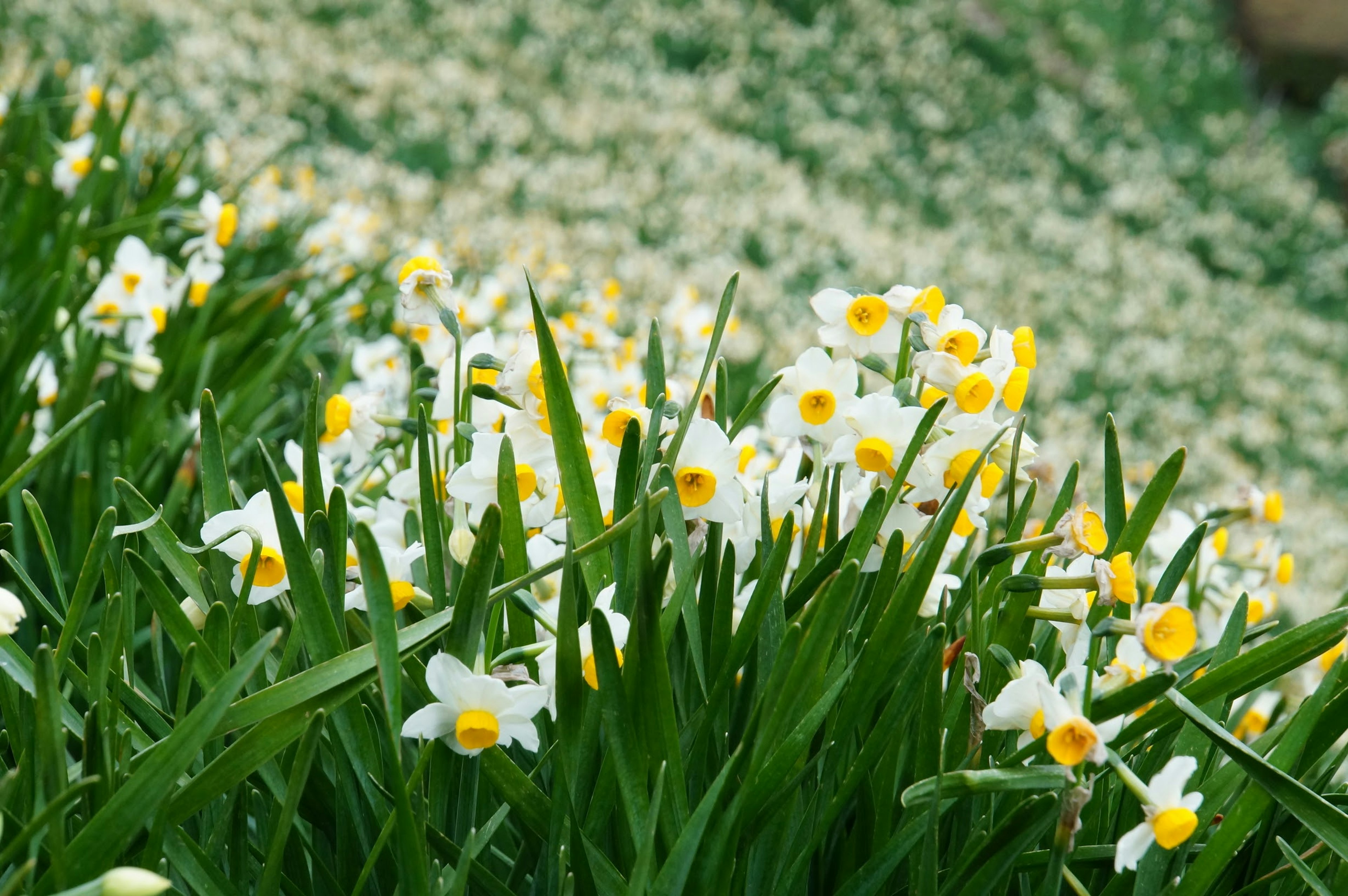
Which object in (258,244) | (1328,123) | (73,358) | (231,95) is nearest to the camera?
(73,358)

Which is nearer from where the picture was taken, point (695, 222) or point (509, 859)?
point (509, 859)

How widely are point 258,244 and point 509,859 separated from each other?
8.95ft

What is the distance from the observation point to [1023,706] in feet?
2.75

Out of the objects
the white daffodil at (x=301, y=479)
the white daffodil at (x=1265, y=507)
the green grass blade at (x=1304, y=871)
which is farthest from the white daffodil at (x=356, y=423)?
the white daffodil at (x=1265, y=507)

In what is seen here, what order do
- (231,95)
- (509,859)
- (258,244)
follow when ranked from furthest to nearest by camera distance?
(231,95) < (258,244) < (509,859)

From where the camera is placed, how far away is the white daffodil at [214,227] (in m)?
2.05

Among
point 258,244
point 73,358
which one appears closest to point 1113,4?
point 258,244

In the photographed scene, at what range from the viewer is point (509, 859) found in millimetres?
956

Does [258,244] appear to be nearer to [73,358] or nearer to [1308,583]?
[73,358]

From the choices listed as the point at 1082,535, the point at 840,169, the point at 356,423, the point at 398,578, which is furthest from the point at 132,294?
the point at 840,169

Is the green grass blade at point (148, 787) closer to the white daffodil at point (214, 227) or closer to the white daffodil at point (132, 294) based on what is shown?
the white daffodil at point (132, 294)

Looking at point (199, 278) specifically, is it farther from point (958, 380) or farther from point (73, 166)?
point (958, 380)

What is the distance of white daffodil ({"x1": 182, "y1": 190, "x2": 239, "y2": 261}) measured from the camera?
2051mm

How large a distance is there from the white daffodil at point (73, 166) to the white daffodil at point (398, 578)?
6.28ft
